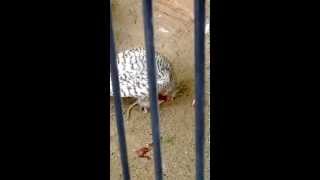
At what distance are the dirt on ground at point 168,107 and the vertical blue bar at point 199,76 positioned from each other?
146cm

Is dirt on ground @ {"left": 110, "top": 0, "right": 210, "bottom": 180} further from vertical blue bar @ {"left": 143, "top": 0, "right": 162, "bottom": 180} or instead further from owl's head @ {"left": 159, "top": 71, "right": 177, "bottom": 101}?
vertical blue bar @ {"left": 143, "top": 0, "right": 162, "bottom": 180}

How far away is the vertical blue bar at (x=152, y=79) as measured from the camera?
1.10m

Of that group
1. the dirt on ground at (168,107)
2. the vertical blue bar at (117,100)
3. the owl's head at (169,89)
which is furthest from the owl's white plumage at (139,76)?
the vertical blue bar at (117,100)

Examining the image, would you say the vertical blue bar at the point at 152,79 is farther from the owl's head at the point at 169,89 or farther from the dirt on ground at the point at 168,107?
the owl's head at the point at 169,89

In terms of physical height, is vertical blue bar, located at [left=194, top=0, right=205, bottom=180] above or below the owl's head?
above

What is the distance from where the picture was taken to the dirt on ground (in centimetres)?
327

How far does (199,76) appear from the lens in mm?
1184

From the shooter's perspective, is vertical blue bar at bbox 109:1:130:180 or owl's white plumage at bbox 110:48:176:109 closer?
vertical blue bar at bbox 109:1:130:180

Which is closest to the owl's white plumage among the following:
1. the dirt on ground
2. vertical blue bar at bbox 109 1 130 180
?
the dirt on ground

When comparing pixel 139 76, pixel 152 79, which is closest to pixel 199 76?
pixel 152 79

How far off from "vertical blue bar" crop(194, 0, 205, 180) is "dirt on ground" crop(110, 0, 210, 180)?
1.46 metres

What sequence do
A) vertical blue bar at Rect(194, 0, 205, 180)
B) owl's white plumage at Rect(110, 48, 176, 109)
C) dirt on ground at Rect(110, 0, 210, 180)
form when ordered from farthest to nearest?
owl's white plumage at Rect(110, 48, 176, 109)
dirt on ground at Rect(110, 0, 210, 180)
vertical blue bar at Rect(194, 0, 205, 180)

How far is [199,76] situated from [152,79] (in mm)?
98
